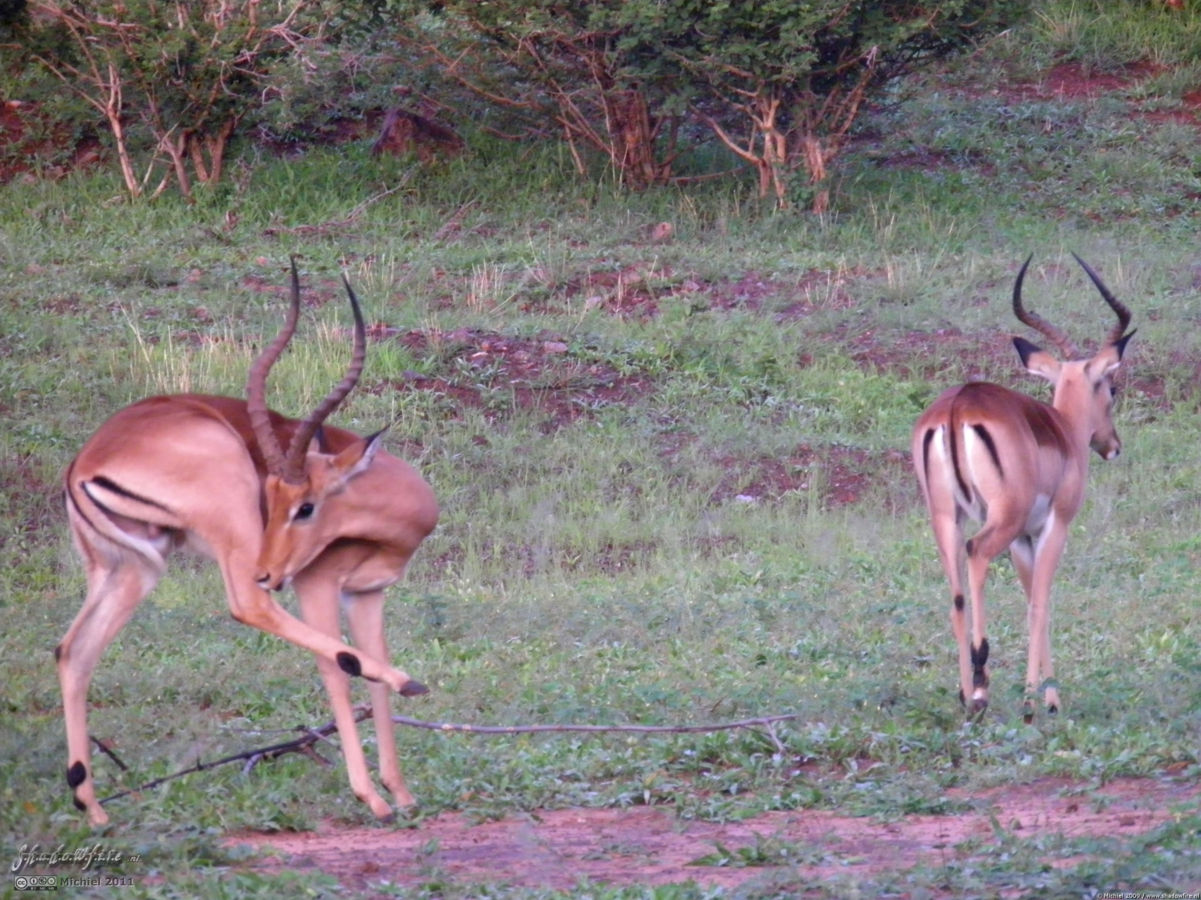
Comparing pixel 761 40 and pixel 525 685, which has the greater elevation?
pixel 761 40

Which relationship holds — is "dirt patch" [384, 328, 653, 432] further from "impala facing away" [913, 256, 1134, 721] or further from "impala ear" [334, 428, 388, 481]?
"impala ear" [334, 428, 388, 481]

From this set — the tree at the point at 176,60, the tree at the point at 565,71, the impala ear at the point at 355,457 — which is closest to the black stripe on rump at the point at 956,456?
the impala ear at the point at 355,457

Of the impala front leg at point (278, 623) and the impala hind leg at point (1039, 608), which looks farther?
the impala hind leg at point (1039, 608)

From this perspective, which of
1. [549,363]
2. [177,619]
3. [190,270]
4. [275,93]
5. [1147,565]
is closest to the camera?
[177,619]

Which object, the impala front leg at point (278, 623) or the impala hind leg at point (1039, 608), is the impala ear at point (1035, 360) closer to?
the impala hind leg at point (1039, 608)

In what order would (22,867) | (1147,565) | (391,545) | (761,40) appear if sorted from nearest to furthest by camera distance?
(22,867) < (391,545) < (1147,565) < (761,40)

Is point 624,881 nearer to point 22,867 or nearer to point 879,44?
point 22,867

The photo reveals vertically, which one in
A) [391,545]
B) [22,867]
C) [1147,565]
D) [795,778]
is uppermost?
[391,545]

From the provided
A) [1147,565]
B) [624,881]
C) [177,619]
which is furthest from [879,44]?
[624,881]

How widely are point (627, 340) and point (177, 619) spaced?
535 centimetres

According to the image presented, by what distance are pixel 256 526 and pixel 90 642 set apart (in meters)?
0.57

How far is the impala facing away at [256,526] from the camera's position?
13.6 feet

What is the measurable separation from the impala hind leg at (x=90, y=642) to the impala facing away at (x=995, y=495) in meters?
2.76

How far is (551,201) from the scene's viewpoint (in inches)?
604
